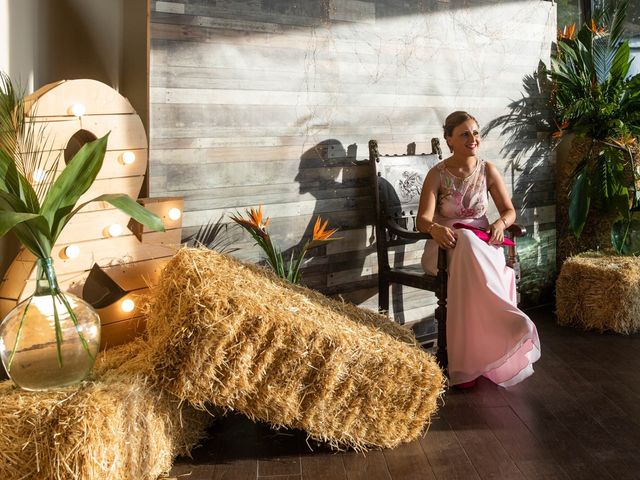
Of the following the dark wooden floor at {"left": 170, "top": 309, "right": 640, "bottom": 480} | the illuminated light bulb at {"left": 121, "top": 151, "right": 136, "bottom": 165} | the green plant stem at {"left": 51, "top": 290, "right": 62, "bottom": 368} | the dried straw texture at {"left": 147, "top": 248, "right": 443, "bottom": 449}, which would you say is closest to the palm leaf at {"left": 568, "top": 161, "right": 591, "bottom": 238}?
the dark wooden floor at {"left": 170, "top": 309, "right": 640, "bottom": 480}

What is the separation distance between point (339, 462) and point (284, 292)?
67cm

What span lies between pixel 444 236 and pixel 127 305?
1.50 meters

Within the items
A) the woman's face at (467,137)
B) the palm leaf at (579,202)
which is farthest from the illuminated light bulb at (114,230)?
the palm leaf at (579,202)

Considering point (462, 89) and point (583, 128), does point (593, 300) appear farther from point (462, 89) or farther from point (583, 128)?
point (462, 89)

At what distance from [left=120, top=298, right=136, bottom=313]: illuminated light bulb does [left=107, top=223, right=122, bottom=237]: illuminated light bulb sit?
0.27 metres

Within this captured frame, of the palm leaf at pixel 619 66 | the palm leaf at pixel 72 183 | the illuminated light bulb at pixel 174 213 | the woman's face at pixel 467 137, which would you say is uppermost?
the palm leaf at pixel 619 66

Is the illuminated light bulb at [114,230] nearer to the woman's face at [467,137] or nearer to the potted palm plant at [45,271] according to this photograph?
the potted palm plant at [45,271]

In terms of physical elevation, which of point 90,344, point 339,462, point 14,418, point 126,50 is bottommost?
point 339,462

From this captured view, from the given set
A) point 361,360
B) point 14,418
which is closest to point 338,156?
Result: point 361,360

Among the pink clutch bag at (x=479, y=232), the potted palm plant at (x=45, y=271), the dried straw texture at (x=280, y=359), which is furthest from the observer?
the pink clutch bag at (x=479, y=232)

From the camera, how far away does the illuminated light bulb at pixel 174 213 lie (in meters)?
2.91

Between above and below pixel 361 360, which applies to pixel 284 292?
Result: above

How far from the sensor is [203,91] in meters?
3.17

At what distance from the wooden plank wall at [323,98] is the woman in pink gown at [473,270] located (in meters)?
0.45
